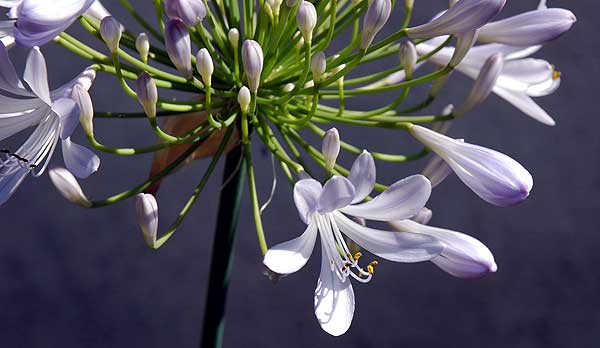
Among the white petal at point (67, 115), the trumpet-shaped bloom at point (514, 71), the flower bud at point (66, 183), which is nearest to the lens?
the white petal at point (67, 115)

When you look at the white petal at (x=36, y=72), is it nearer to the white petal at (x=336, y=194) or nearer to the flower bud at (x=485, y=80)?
the white petal at (x=336, y=194)

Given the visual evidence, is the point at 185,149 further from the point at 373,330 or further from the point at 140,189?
the point at 373,330

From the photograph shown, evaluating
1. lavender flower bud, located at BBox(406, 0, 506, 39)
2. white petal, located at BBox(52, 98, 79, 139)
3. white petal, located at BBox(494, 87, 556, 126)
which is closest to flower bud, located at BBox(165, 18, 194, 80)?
white petal, located at BBox(52, 98, 79, 139)

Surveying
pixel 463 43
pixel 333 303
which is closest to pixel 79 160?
pixel 333 303

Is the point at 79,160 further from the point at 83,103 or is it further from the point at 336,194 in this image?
the point at 336,194

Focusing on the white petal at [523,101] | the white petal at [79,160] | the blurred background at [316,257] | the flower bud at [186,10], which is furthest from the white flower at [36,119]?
the blurred background at [316,257]

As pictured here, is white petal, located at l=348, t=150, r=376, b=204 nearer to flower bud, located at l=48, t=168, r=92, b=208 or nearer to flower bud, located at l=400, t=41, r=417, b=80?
flower bud, located at l=400, t=41, r=417, b=80
